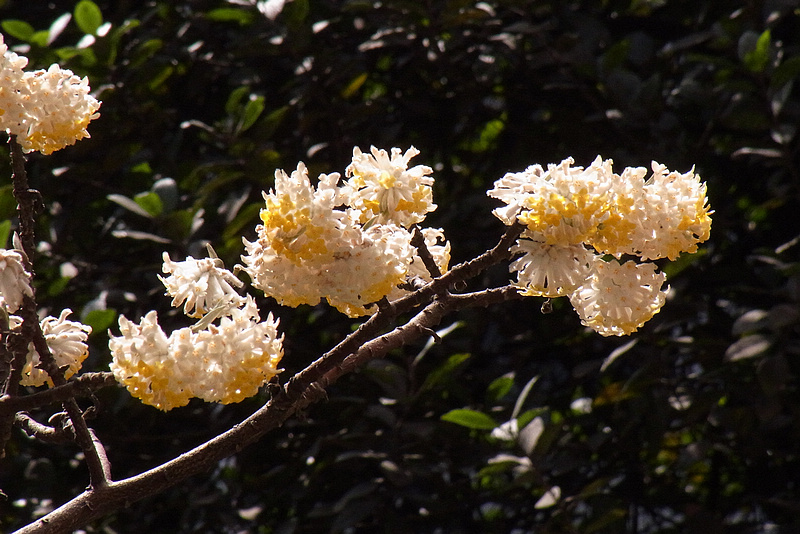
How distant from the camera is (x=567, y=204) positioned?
2.46 feet

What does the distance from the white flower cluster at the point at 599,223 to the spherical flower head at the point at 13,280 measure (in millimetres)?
439

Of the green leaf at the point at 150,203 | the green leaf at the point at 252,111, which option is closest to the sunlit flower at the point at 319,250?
the green leaf at the point at 150,203

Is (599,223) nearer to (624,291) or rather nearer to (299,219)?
(624,291)

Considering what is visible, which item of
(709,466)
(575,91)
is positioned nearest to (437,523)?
(709,466)

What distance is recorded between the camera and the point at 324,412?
198 cm

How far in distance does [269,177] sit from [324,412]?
58cm

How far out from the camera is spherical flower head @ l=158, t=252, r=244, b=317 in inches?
33.0

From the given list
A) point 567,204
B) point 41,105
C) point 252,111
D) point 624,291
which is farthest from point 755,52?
point 41,105

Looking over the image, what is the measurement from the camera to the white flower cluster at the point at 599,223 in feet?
2.49

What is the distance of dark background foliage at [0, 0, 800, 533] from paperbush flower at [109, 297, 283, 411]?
105 cm

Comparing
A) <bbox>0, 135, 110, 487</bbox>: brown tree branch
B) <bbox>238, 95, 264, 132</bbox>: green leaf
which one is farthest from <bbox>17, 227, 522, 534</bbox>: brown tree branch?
<bbox>238, 95, 264, 132</bbox>: green leaf

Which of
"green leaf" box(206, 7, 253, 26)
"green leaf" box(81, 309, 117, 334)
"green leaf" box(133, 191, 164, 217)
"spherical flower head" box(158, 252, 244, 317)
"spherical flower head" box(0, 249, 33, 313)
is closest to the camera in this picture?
"spherical flower head" box(0, 249, 33, 313)

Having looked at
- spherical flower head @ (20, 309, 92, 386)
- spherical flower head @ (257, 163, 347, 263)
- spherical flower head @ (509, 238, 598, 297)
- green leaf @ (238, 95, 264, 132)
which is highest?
spherical flower head @ (257, 163, 347, 263)

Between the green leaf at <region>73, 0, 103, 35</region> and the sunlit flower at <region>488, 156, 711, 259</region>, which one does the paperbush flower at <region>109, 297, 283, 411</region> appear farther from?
the green leaf at <region>73, 0, 103, 35</region>
